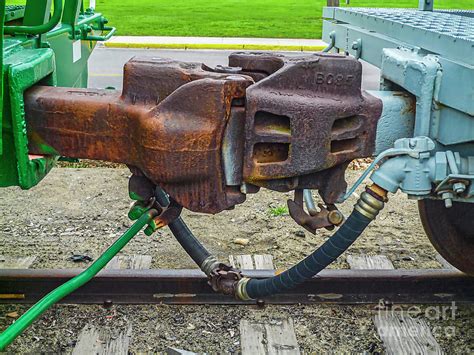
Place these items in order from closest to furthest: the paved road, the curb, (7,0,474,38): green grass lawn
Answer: the paved road, the curb, (7,0,474,38): green grass lawn

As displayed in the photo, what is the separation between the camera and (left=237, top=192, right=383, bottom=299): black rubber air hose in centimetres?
205

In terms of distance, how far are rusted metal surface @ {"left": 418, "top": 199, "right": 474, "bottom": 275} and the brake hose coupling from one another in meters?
1.50

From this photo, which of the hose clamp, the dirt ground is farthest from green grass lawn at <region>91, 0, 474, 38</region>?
the hose clamp

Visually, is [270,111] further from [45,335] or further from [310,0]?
[310,0]

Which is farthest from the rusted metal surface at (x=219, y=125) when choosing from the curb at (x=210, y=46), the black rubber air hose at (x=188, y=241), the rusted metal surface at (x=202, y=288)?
the curb at (x=210, y=46)

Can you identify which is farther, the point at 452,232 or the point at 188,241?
the point at 452,232

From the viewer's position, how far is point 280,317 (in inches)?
134

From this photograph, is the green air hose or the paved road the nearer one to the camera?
the green air hose

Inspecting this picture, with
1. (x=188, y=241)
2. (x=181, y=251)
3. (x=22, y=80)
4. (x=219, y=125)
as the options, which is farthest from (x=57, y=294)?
(x=181, y=251)

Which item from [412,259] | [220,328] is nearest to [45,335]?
[220,328]

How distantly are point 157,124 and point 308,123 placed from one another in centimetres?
41

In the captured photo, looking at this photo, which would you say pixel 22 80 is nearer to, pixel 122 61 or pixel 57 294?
pixel 57 294

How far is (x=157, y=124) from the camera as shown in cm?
194

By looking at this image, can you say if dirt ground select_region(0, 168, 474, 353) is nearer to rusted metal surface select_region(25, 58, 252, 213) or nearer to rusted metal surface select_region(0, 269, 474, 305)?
rusted metal surface select_region(0, 269, 474, 305)
